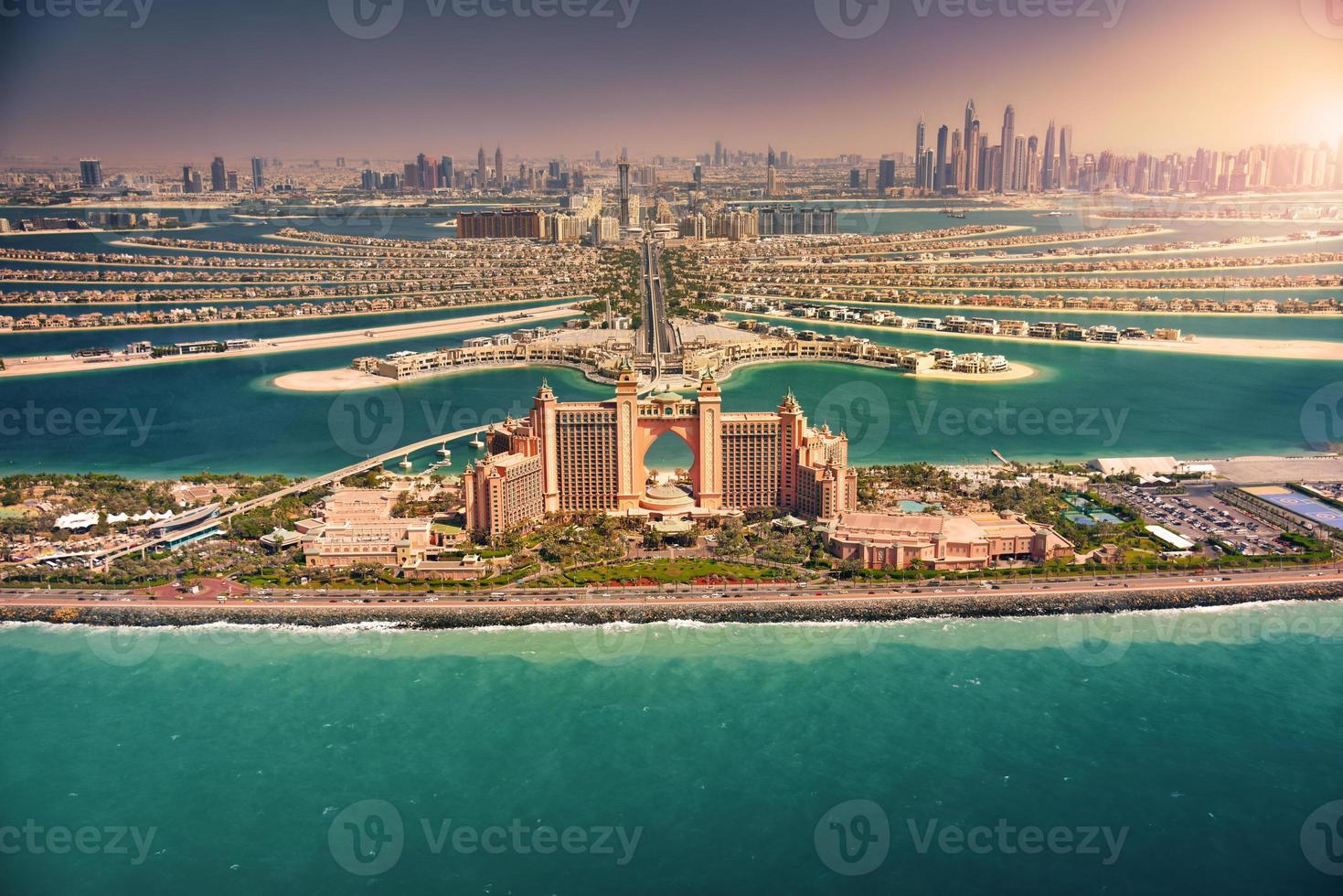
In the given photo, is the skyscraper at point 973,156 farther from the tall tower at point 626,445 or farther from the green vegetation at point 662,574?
the green vegetation at point 662,574

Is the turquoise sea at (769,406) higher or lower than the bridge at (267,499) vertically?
higher

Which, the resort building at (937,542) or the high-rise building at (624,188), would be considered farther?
the high-rise building at (624,188)

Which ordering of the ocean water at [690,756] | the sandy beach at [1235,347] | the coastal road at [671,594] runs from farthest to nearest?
the sandy beach at [1235,347], the coastal road at [671,594], the ocean water at [690,756]

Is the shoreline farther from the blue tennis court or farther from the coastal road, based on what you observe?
the blue tennis court

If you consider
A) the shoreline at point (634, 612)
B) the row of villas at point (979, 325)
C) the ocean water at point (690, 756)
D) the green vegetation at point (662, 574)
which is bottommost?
the ocean water at point (690, 756)

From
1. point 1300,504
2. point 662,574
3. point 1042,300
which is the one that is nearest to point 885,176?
point 1042,300

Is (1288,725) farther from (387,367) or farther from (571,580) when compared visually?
(387,367)

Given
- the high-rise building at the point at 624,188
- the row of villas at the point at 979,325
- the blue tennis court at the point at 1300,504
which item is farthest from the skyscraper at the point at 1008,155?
the blue tennis court at the point at 1300,504
